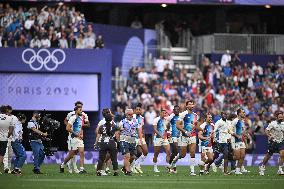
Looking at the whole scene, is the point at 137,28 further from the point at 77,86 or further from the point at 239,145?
the point at 239,145

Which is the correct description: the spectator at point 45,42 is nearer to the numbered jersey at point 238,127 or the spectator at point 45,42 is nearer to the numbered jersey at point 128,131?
the numbered jersey at point 128,131

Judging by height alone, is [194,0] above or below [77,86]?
above

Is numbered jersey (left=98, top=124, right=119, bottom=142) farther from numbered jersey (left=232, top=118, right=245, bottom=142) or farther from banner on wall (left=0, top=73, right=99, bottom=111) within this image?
banner on wall (left=0, top=73, right=99, bottom=111)

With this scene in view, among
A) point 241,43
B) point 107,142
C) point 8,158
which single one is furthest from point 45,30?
point 107,142

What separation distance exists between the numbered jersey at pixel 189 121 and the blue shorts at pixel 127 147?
6.36 ft

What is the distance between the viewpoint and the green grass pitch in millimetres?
25125

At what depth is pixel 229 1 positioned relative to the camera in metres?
49.7

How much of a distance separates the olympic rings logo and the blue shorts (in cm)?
1303

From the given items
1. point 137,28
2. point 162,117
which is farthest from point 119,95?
point 162,117

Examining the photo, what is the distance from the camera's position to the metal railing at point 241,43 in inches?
1994

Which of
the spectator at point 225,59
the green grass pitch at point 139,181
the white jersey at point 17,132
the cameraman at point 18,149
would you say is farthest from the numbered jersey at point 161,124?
the spectator at point 225,59

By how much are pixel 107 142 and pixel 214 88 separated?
1917cm

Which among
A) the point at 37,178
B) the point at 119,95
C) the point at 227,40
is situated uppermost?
the point at 227,40

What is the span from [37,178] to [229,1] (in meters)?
24.2
